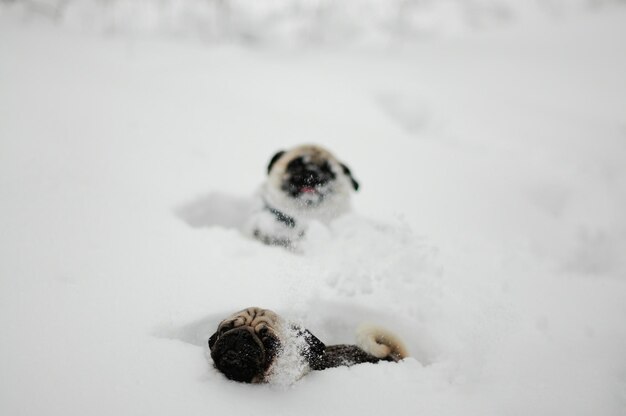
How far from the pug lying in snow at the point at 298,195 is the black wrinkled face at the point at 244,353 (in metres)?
1.04

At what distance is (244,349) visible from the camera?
1161mm

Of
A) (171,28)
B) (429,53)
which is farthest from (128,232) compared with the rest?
(429,53)

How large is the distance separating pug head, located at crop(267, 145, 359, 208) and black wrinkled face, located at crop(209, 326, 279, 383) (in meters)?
1.23

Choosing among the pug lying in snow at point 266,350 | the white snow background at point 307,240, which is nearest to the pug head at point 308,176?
the white snow background at point 307,240

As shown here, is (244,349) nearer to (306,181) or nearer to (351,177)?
(306,181)

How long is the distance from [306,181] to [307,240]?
39 centimetres

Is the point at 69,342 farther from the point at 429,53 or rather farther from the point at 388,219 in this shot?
the point at 429,53

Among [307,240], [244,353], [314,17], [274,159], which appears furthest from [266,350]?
[314,17]

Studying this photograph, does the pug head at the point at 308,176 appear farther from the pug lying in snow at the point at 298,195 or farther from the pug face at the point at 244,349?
the pug face at the point at 244,349

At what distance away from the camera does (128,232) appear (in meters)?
1.96

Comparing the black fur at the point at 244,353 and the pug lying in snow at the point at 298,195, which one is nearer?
the black fur at the point at 244,353

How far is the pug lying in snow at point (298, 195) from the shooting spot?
225 cm

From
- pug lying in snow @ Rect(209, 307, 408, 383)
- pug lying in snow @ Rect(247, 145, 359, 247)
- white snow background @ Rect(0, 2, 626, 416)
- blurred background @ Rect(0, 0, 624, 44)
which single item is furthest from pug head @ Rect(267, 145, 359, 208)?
blurred background @ Rect(0, 0, 624, 44)

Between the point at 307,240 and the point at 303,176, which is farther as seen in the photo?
the point at 303,176
